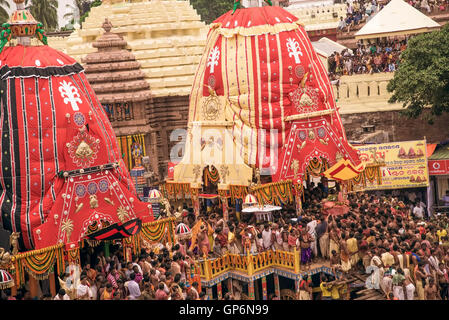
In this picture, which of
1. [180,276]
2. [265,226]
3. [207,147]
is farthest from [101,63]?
[180,276]

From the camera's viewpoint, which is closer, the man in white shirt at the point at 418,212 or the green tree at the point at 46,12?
the man in white shirt at the point at 418,212

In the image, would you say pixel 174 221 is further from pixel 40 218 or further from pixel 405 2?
pixel 405 2

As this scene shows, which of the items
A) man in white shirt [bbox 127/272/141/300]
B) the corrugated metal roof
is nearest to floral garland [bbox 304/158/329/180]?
the corrugated metal roof

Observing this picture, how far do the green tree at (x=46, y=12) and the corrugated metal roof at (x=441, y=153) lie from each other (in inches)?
1038

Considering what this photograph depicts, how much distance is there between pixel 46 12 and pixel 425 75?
2700cm

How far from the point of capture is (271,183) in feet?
83.2

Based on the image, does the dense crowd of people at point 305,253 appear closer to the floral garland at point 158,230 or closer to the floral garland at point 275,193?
the floral garland at point 158,230

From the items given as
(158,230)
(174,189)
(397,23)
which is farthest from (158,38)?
(158,230)

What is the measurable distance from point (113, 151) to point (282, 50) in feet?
20.1

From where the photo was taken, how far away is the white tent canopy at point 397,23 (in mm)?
40562

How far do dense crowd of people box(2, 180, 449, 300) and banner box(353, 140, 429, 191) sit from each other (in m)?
5.56

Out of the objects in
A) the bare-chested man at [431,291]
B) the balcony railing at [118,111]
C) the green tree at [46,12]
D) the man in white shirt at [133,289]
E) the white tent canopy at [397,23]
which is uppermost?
the green tree at [46,12]

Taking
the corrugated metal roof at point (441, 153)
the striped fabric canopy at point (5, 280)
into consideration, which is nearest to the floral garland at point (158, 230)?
the striped fabric canopy at point (5, 280)

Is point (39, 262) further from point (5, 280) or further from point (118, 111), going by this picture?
point (118, 111)
